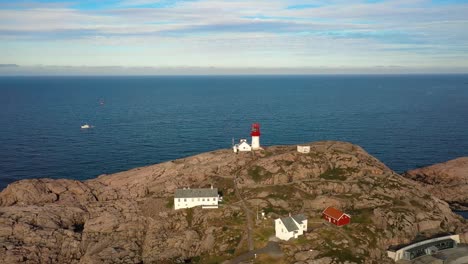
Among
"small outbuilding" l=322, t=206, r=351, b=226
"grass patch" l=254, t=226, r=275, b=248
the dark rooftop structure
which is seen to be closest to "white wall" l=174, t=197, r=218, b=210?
the dark rooftop structure

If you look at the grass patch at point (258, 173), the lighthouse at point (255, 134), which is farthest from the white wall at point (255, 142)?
the grass patch at point (258, 173)

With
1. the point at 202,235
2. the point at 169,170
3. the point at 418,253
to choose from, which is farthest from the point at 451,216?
the point at 169,170

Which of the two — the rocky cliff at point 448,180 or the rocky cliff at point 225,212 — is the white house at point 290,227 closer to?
the rocky cliff at point 225,212

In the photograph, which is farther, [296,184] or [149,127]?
[149,127]

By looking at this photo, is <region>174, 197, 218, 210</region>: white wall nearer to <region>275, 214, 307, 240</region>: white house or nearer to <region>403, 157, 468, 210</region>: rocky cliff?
<region>275, 214, 307, 240</region>: white house

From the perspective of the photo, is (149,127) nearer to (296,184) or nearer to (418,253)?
(296,184)

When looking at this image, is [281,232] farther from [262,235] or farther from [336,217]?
[336,217]
